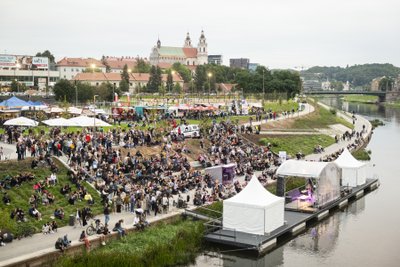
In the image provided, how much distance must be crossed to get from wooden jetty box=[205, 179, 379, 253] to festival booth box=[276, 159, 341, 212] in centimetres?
49

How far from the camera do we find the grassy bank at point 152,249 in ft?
70.7

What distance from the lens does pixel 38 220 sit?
83.5 feet

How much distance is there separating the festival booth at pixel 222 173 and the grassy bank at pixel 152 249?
30.2 ft

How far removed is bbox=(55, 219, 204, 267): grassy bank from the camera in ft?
70.7

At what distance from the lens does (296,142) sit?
6031 cm

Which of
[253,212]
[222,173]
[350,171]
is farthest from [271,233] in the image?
[350,171]

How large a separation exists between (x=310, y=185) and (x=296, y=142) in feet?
78.0

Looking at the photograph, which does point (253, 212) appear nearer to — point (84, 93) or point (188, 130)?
point (188, 130)

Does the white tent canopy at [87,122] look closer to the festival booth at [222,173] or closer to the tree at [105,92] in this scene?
the festival booth at [222,173]

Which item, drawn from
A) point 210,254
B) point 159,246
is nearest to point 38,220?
point 159,246

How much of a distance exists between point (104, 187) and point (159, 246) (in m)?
7.52

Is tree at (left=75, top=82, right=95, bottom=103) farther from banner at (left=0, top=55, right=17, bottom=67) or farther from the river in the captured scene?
the river

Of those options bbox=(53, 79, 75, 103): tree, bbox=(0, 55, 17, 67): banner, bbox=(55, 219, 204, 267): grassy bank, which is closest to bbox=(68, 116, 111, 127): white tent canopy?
bbox=(55, 219, 204, 267): grassy bank

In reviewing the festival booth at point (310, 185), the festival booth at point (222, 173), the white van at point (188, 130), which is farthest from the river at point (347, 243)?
the white van at point (188, 130)
